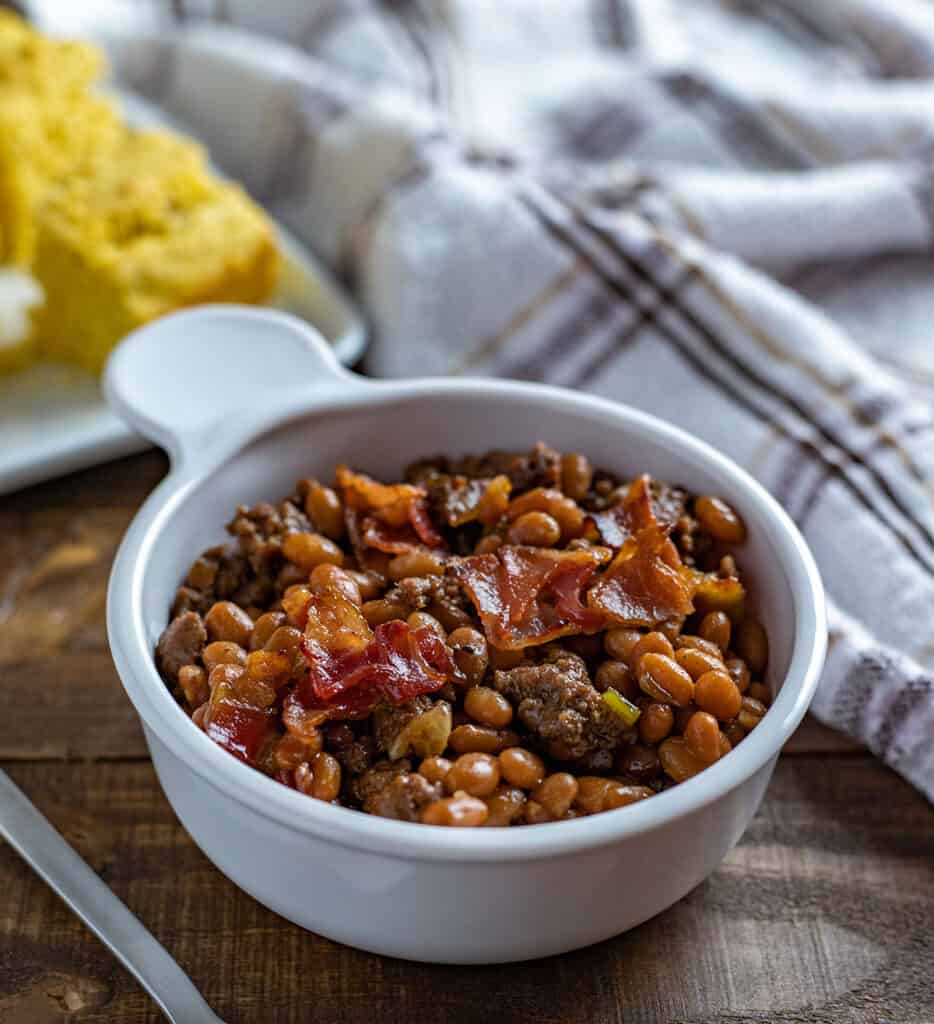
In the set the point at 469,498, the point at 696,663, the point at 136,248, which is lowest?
the point at 136,248

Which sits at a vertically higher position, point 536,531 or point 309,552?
point 536,531

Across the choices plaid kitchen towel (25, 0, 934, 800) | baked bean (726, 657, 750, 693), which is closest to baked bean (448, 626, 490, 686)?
baked bean (726, 657, 750, 693)

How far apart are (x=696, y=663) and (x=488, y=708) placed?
29 cm

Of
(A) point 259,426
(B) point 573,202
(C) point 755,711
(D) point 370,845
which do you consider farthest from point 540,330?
(D) point 370,845

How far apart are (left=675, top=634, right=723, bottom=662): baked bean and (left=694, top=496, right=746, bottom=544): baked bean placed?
22 cm

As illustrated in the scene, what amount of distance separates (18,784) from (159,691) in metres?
0.54

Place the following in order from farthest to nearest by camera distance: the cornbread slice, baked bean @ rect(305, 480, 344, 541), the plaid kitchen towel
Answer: the cornbread slice, the plaid kitchen towel, baked bean @ rect(305, 480, 344, 541)

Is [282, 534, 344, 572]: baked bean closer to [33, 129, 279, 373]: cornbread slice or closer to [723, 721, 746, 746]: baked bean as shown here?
[723, 721, 746, 746]: baked bean

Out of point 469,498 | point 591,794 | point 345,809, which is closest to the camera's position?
point 345,809

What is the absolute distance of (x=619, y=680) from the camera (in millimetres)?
1784

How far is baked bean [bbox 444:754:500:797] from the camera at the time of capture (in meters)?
1.61

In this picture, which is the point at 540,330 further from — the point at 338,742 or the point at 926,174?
the point at 338,742

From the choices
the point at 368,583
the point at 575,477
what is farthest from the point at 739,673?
the point at 368,583

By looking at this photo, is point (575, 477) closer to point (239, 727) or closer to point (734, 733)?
point (734, 733)
